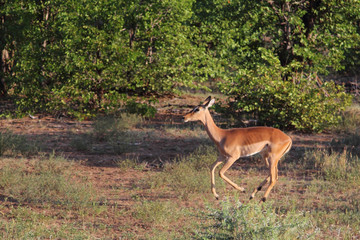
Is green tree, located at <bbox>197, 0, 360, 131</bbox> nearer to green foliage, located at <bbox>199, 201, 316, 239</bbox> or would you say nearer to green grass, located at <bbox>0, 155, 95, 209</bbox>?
green grass, located at <bbox>0, 155, 95, 209</bbox>

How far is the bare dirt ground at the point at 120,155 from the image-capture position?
26.8 ft

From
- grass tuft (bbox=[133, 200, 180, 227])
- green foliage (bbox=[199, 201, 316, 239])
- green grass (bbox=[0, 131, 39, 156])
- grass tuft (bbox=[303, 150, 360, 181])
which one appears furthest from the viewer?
green grass (bbox=[0, 131, 39, 156])

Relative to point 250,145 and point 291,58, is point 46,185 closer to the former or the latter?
point 250,145

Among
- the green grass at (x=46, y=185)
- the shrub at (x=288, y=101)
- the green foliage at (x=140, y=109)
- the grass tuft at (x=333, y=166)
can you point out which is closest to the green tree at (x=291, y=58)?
the shrub at (x=288, y=101)

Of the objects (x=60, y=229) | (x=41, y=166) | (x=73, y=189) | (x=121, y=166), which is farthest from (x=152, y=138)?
(x=60, y=229)

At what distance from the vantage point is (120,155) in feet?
37.1

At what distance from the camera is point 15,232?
616 cm

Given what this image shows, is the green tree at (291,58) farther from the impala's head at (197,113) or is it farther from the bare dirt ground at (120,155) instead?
the impala's head at (197,113)

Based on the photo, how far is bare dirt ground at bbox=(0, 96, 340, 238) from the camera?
8164 millimetres

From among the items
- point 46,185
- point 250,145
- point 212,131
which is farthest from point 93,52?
point 250,145

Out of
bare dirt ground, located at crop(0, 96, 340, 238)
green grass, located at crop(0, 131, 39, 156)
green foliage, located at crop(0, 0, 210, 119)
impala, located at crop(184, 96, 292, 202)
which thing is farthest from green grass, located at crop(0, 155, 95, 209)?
green foliage, located at crop(0, 0, 210, 119)

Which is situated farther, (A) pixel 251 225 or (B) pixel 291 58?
(B) pixel 291 58

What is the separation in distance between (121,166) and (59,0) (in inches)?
264

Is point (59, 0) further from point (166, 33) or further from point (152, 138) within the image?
point (152, 138)
